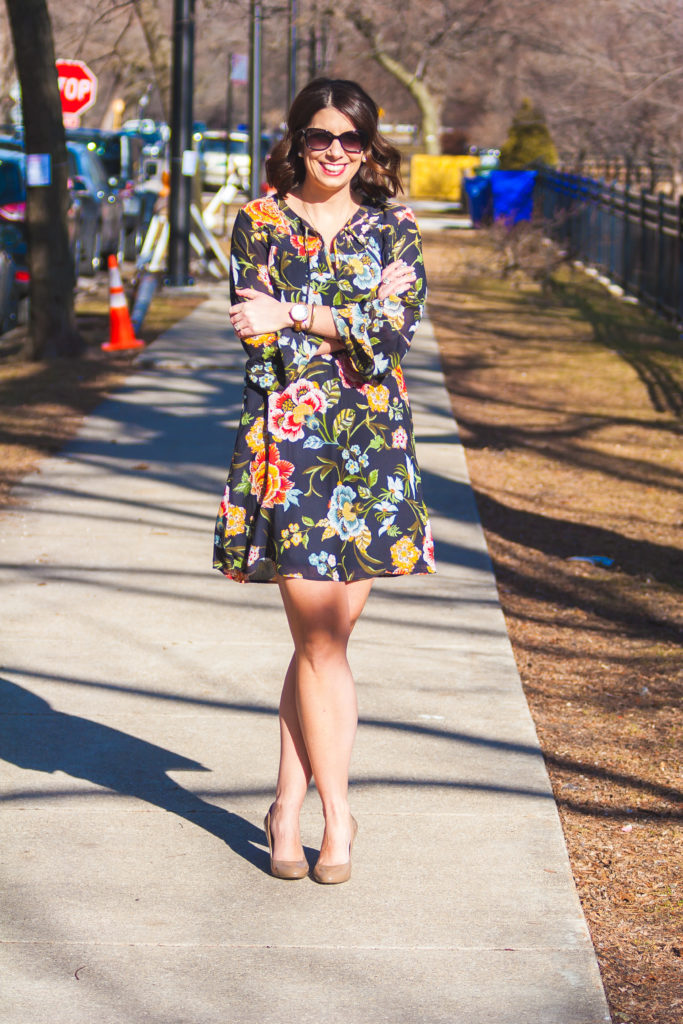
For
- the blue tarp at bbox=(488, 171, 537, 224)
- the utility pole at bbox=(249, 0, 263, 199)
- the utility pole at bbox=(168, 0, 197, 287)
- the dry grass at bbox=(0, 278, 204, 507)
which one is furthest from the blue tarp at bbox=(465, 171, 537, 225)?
the dry grass at bbox=(0, 278, 204, 507)

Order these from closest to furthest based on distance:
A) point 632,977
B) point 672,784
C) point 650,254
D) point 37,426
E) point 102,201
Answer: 1. point 632,977
2. point 672,784
3. point 37,426
4. point 650,254
5. point 102,201

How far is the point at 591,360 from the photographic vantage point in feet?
44.8

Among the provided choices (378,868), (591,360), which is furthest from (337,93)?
(591,360)

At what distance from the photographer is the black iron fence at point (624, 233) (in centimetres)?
1661

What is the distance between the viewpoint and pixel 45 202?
12320 mm

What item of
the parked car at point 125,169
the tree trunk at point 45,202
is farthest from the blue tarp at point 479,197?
the tree trunk at point 45,202

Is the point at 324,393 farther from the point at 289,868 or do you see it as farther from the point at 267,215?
the point at 289,868

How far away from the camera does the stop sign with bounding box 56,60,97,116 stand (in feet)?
68.8

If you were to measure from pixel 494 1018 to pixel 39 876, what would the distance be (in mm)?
1238

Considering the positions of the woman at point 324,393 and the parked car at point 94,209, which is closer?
the woman at point 324,393

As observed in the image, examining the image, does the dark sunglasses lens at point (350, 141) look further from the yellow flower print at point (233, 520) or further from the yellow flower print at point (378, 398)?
the yellow flower print at point (233, 520)

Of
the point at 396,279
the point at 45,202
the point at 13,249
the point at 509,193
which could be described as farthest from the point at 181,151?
the point at 396,279

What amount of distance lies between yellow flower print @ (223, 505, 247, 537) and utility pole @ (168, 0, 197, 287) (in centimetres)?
1479

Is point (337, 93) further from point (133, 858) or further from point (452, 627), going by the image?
point (452, 627)
